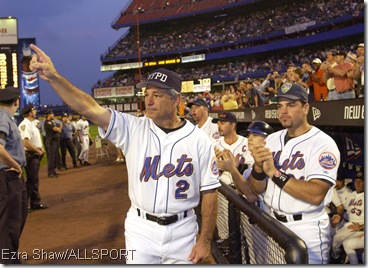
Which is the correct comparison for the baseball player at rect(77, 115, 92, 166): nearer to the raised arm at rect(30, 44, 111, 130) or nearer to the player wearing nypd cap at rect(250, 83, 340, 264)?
the player wearing nypd cap at rect(250, 83, 340, 264)

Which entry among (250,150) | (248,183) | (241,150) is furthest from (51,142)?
(250,150)

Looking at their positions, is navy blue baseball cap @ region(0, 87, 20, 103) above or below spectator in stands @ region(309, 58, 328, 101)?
below

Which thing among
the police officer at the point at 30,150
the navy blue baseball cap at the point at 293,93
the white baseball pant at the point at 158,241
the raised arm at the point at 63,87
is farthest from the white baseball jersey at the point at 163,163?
the police officer at the point at 30,150

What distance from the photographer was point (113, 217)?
7.71 meters

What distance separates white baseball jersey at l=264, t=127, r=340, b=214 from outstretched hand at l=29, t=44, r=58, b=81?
6.12ft

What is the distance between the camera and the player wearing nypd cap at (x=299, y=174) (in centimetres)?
315

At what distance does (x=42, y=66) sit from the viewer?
265 cm

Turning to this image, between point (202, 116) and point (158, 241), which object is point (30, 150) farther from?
point (158, 241)

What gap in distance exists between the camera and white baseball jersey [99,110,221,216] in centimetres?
304

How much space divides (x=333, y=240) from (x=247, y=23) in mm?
45250

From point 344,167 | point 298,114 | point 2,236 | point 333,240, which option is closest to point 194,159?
point 298,114

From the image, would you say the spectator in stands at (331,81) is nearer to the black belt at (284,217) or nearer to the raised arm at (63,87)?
the black belt at (284,217)

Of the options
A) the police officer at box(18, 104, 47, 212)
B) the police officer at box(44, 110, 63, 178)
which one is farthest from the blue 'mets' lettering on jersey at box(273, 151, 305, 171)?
the police officer at box(44, 110, 63, 178)

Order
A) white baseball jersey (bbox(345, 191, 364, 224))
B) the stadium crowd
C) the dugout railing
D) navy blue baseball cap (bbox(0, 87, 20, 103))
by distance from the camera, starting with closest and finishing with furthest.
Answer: the dugout railing < navy blue baseball cap (bbox(0, 87, 20, 103)) < white baseball jersey (bbox(345, 191, 364, 224)) < the stadium crowd
